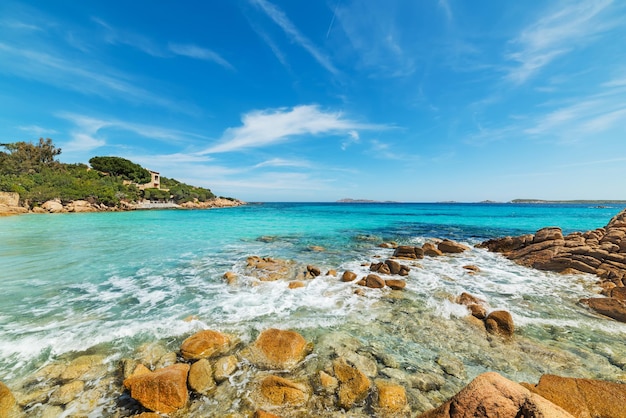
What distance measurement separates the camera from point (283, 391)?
420 centimetres

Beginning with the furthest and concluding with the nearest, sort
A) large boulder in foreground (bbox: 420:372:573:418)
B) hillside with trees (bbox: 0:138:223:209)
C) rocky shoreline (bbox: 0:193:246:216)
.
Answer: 1. hillside with trees (bbox: 0:138:223:209)
2. rocky shoreline (bbox: 0:193:246:216)
3. large boulder in foreground (bbox: 420:372:573:418)

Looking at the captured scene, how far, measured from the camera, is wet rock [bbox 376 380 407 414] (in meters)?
3.99

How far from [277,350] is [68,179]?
81834mm

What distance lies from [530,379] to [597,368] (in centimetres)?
159

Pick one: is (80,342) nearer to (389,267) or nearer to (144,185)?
(389,267)

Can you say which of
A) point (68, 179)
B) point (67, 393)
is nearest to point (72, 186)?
point (68, 179)

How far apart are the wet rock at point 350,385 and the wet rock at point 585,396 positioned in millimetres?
2511

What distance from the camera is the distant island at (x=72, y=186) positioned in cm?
4825

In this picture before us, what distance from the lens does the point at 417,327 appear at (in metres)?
6.73

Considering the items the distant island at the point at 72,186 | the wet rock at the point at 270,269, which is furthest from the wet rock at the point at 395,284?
the distant island at the point at 72,186

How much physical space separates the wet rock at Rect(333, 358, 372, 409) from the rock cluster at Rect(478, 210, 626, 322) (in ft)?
27.4

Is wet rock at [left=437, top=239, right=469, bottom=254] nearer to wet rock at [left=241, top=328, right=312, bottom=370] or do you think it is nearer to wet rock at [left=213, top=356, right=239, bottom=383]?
wet rock at [left=241, top=328, right=312, bottom=370]

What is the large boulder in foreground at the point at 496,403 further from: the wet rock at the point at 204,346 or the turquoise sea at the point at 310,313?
the wet rock at the point at 204,346

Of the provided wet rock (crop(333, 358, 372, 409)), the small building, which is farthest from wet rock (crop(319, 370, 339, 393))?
the small building
